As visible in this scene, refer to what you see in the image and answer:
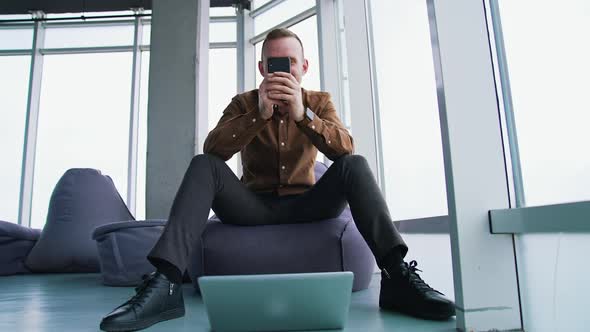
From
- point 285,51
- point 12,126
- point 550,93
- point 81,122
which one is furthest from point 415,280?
point 12,126

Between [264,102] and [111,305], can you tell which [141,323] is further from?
[264,102]

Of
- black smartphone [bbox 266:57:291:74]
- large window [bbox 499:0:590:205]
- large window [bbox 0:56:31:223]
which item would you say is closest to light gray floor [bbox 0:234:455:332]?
large window [bbox 499:0:590:205]

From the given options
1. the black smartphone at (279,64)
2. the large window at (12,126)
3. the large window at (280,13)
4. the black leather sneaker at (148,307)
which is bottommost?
the black leather sneaker at (148,307)

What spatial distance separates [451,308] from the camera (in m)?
1.06

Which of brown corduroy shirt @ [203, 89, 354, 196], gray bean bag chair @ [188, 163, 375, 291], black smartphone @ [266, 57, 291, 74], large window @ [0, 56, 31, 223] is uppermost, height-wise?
large window @ [0, 56, 31, 223]

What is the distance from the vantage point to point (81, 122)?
17.1ft

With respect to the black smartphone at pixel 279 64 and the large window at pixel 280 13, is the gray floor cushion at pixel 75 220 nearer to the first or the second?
the black smartphone at pixel 279 64

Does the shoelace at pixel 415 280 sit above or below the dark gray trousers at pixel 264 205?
below

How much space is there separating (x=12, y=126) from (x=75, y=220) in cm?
326

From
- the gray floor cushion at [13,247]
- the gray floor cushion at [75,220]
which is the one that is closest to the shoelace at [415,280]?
the gray floor cushion at [75,220]

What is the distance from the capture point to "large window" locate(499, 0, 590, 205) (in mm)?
821

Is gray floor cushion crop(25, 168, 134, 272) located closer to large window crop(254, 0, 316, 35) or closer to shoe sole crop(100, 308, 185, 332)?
shoe sole crop(100, 308, 185, 332)

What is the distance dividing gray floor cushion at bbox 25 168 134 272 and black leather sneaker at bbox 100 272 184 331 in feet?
6.35

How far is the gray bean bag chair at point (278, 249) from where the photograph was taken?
1.47 meters
